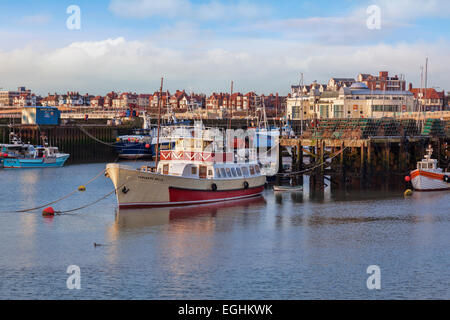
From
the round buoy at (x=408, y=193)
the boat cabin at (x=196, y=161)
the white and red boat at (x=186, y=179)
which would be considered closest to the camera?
the white and red boat at (x=186, y=179)

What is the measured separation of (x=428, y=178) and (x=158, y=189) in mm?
24363

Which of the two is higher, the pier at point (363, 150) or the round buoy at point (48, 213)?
the pier at point (363, 150)

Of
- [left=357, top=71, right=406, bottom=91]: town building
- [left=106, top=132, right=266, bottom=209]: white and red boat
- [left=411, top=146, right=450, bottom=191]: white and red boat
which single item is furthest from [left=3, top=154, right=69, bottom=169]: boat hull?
[left=357, top=71, right=406, bottom=91]: town building

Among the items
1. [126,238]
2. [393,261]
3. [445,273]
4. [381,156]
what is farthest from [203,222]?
[381,156]

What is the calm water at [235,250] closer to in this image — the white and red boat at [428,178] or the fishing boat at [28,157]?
the white and red boat at [428,178]

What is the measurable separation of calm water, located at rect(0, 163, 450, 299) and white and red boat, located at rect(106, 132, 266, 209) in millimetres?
1107

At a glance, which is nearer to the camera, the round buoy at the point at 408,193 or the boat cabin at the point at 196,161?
the boat cabin at the point at 196,161

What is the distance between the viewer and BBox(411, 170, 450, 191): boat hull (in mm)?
58062

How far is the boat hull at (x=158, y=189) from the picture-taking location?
149 feet

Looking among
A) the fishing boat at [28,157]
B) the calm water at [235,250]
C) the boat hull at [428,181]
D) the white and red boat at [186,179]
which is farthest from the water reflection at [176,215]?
the fishing boat at [28,157]

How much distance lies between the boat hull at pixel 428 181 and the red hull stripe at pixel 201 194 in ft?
49.1

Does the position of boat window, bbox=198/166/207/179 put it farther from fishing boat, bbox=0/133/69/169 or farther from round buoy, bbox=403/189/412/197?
fishing boat, bbox=0/133/69/169

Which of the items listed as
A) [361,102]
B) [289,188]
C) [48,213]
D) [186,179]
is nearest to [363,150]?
[289,188]
